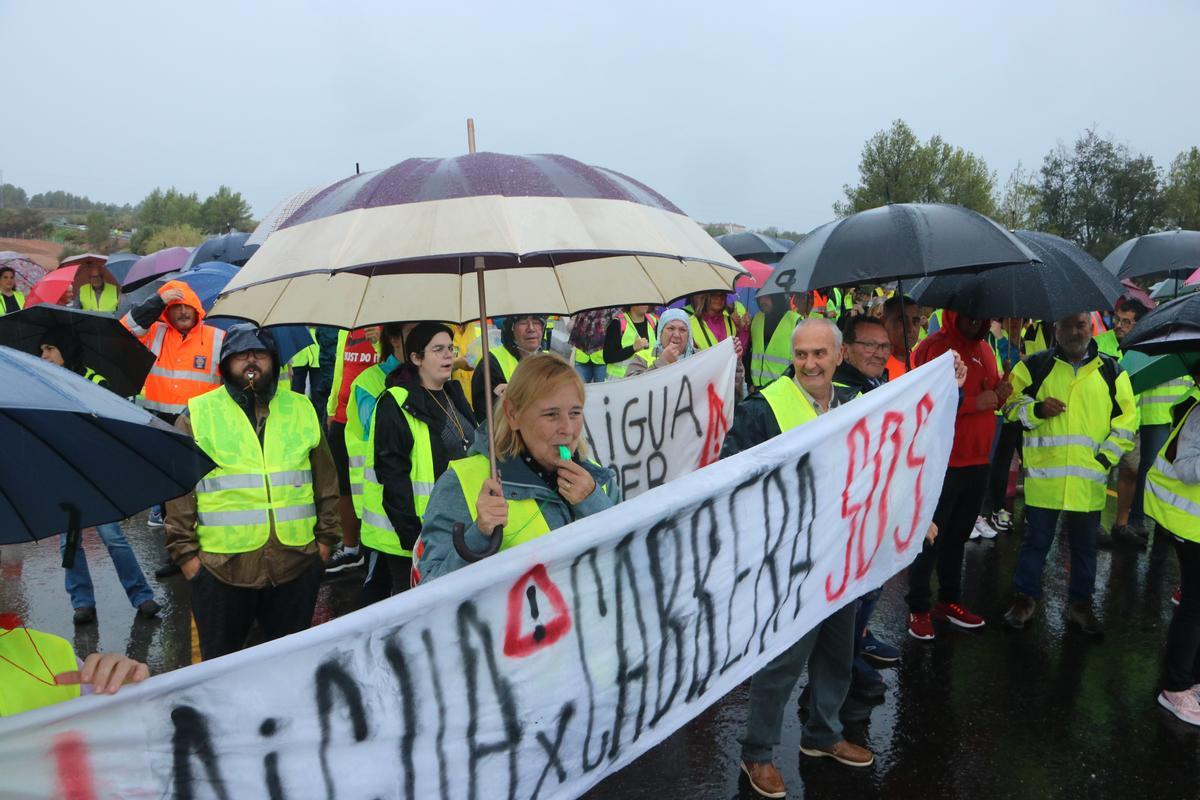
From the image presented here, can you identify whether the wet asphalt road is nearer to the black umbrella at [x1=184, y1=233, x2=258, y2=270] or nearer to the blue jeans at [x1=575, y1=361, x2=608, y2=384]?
the blue jeans at [x1=575, y1=361, x2=608, y2=384]

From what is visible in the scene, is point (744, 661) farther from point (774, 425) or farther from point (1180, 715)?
point (1180, 715)

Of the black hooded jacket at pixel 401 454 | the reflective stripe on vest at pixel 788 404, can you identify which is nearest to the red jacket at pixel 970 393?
the reflective stripe on vest at pixel 788 404

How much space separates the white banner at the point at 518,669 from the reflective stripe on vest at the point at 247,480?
67.4 inches

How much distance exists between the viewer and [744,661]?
301 centimetres

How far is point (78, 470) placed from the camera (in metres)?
2.00

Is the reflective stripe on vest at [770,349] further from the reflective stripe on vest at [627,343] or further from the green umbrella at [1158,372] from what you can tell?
the green umbrella at [1158,372]

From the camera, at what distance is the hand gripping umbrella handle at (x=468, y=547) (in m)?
2.47

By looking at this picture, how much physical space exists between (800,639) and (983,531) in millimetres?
4387

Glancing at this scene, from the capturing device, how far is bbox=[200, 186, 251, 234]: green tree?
2216 inches

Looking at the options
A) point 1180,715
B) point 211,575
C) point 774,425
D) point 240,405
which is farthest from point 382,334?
point 1180,715

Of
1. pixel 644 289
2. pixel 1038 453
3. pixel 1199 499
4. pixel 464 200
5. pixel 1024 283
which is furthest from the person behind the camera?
pixel 1038 453

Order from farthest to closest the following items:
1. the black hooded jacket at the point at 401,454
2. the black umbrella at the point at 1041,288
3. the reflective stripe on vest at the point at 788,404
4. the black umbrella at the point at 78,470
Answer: the black umbrella at the point at 1041,288, the black hooded jacket at the point at 401,454, the reflective stripe on vest at the point at 788,404, the black umbrella at the point at 78,470

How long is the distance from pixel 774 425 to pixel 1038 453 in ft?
8.31

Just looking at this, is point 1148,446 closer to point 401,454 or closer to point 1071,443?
point 1071,443
